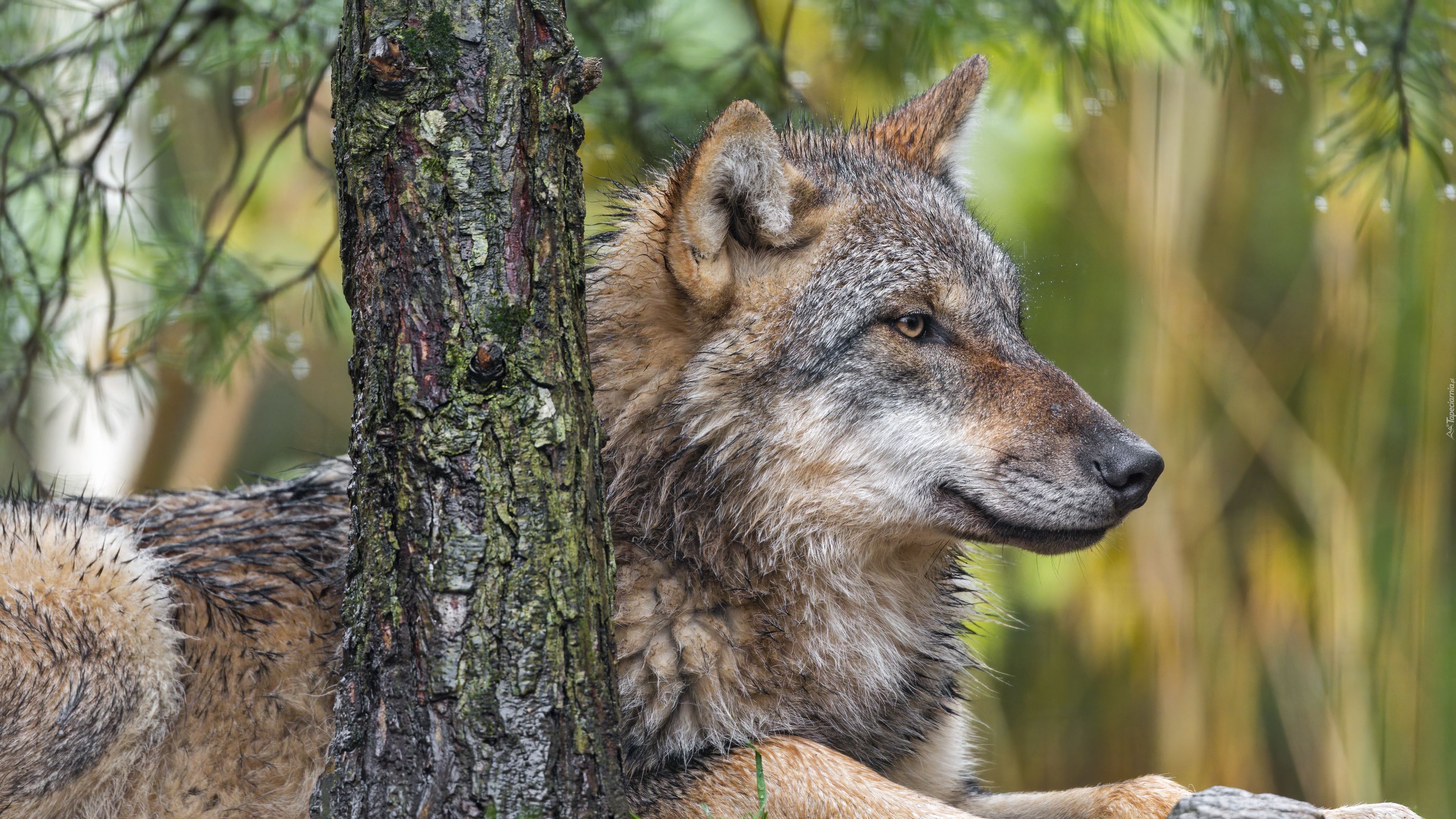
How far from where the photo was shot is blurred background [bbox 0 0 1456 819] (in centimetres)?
536

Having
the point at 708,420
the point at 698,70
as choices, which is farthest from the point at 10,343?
the point at 708,420

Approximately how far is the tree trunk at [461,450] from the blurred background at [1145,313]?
254cm

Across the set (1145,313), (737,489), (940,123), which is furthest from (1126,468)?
(1145,313)

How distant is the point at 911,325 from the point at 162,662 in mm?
2377

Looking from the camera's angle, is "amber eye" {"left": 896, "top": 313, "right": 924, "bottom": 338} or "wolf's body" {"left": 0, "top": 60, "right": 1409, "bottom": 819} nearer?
"wolf's body" {"left": 0, "top": 60, "right": 1409, "bottom": 819}

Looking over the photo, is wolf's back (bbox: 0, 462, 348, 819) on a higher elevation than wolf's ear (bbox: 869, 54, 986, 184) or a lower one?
lower

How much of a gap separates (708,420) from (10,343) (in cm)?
401

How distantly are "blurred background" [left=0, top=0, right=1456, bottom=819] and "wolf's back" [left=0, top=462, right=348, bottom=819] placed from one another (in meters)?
1.31

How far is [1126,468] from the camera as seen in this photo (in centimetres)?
314

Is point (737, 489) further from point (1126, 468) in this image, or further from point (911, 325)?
point (1126, 468)

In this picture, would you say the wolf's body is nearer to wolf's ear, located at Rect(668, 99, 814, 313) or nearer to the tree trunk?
wolf's ear, located at Rect(668, 99, 814, 313)

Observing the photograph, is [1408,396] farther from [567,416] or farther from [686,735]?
[567,416]

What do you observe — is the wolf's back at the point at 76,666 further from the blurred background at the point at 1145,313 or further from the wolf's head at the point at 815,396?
the blurred background at the point at 1145,313

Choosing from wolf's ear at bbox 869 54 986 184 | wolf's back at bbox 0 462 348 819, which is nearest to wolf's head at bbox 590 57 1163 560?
wolf's ear at bbox 869 54 986 184
